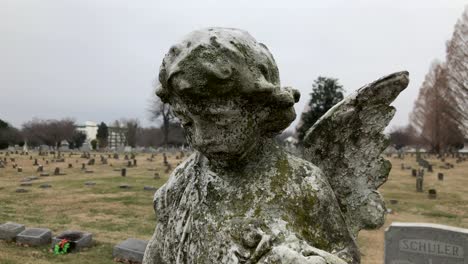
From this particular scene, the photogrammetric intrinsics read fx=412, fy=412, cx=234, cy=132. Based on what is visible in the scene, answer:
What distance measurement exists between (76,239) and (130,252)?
2.04 meters

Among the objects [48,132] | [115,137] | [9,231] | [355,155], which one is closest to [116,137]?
[115,137]

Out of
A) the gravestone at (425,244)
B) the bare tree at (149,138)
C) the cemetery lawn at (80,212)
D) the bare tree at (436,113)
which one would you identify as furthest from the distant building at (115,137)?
the gravestone at (425,244)

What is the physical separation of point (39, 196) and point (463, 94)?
114 ft

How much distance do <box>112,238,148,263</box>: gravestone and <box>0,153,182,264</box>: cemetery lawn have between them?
0.94ft

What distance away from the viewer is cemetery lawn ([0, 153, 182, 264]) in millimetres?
10703

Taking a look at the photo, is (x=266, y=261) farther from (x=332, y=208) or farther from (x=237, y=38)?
(x=237, y=38)

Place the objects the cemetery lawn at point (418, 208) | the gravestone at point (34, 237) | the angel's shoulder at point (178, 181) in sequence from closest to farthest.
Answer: the angel's shoulder at point (178, 181), the gravestone at point (34, 237), the cemetery lawn at point (418, 208)

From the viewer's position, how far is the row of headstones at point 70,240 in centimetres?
1018

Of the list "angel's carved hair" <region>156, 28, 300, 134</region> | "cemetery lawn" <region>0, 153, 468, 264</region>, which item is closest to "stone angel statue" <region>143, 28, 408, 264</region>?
"angel's carved hair" <region>156, 28, 300, 134</region>

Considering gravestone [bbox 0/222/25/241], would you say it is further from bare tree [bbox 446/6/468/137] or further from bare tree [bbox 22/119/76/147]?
bare tree [bbox 22/119/76/147]

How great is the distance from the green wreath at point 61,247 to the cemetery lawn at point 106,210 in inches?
8.0

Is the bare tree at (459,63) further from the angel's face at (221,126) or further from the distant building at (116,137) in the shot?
the distant building at (116,137)

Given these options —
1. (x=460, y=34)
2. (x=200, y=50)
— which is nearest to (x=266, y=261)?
(x=200, y=50)

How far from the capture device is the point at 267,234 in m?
1.50
